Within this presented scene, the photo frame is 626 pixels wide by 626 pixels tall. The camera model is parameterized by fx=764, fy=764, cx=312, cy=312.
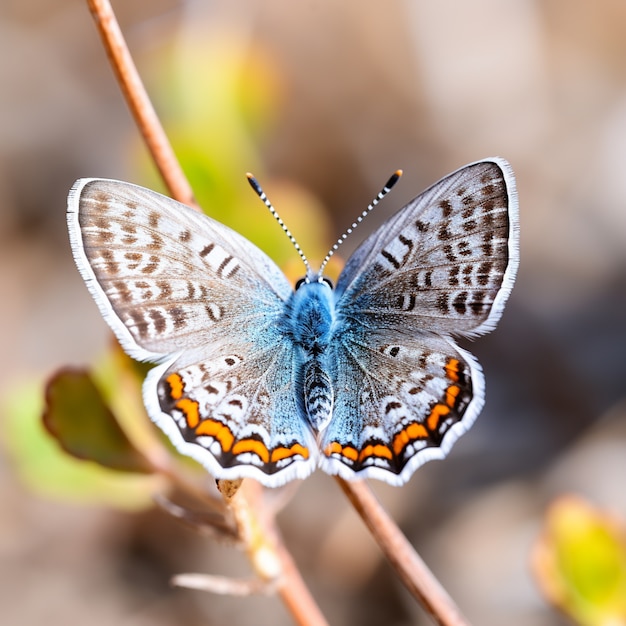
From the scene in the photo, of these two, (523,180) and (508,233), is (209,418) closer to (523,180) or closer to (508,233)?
(508,233)

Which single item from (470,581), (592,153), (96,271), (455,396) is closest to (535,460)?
(470,581)

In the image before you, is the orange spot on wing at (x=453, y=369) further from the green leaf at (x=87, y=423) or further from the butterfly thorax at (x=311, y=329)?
the green leaf at (x=87, y=423)

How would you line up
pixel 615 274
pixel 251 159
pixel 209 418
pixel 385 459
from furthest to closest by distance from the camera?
1. pixel 615 274
2. pixel 251 159
3. pixel 209 418
4. pixel 385 459

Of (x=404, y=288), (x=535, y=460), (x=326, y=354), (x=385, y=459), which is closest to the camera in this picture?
(x=385, y=459)

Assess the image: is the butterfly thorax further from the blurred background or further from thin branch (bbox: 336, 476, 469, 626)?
thin branch (bbox: 336, 476, 469, 626)

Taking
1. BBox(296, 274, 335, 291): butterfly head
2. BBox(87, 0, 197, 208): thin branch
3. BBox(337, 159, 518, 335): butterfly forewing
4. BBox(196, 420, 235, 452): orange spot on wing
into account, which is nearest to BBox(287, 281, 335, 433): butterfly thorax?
BBox(296, 274, 335, 291): butterfly head

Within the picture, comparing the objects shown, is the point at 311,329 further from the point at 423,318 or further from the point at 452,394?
the point at 452,394
